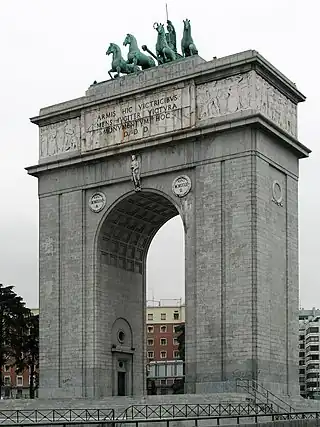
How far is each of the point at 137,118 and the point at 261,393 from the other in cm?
1351

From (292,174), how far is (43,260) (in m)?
12.5

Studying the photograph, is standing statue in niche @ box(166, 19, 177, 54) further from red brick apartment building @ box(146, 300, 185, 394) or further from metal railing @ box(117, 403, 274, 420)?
red brick apartment building @ box(146, 300, 185, 394)

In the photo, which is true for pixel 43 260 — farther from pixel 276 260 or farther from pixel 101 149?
pixel 276 260

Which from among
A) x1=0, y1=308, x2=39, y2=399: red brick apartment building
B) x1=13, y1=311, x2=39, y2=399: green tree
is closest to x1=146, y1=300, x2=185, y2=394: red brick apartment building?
x1=0, y1=308, x2=39, y2=399: red brick apartment building

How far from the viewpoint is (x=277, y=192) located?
3747cm

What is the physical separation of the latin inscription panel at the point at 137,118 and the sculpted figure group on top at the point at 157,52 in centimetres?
228

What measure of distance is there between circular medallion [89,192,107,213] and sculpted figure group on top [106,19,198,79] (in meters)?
5.93

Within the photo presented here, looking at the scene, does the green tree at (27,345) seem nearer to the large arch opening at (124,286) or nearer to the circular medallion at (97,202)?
the large arch opening at (124,286)

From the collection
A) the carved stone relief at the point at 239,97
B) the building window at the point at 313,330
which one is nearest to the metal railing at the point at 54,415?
the carved stone relief at the point at 239,97

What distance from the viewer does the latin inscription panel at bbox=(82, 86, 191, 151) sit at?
3778 cm

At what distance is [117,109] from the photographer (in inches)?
1566

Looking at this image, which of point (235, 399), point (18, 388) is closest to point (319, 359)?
point (18, 388)

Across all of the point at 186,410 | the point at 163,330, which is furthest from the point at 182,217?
the point at 163,330

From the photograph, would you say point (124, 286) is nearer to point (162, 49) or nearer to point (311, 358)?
point (162, 49)
